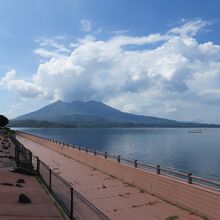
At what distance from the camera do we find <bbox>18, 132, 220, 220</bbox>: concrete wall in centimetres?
1302

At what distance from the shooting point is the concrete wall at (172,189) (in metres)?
13.0

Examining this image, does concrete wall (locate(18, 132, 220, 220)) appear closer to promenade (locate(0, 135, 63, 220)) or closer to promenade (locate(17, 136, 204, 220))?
promenade (locate(17, 136, 204, 220))

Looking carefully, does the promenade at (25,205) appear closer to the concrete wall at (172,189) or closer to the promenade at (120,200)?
the promenade at (120,200)

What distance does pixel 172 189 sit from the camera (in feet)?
52.2

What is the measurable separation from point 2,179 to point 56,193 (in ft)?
11.0

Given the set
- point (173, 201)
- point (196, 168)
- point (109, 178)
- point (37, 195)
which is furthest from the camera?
point (196, 168)

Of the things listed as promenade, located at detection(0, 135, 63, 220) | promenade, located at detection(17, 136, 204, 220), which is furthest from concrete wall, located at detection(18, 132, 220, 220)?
promenade, located at detection(0, 135, 63, 220)

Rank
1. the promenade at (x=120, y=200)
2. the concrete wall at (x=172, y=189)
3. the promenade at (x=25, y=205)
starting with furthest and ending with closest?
the promenade at (x=120, y=200) → the concrete wall at (x=172, y=189) → the promenade at (x=25, y=205)

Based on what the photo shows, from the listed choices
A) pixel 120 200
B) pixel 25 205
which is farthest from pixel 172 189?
pixel 25 205

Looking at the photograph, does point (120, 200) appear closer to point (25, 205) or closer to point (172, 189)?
point (172, 189)

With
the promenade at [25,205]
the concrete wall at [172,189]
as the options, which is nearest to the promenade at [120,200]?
the concrete wall at [172,189]

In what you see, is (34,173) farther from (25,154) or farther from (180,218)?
(180,218)

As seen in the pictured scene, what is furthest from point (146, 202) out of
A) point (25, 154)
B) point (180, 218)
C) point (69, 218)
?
point (25, 154)

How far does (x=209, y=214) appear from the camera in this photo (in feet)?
42.6
